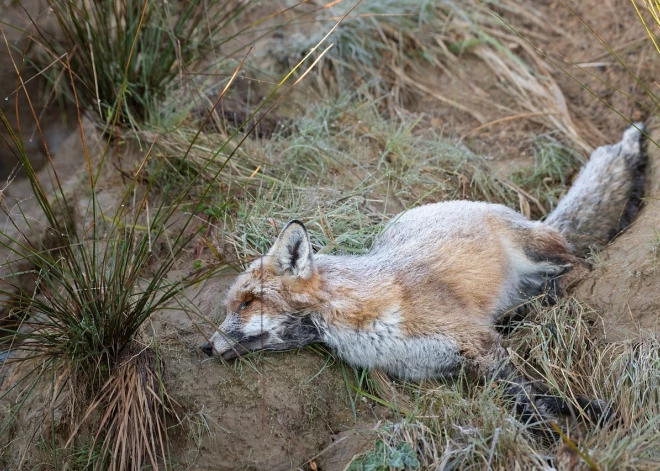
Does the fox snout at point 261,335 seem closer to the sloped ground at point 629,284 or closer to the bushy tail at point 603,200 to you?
the sloped ground at point 629,284

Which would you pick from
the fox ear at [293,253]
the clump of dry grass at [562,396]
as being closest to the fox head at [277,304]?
the fox ear at [293,253]

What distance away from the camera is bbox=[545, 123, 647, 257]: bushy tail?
527 cm

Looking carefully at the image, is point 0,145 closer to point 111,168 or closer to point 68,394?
point 111,168

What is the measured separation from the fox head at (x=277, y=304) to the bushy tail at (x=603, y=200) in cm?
223

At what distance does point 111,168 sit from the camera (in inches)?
243

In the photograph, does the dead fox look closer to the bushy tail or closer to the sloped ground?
the sloped ground

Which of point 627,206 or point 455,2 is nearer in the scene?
point 627,206

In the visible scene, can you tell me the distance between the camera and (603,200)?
5371 millimetres

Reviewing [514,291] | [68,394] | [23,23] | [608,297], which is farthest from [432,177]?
[23,23]

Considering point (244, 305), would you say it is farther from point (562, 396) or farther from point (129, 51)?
point (129, 51)

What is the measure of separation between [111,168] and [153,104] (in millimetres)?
686

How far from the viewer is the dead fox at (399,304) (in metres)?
4.27

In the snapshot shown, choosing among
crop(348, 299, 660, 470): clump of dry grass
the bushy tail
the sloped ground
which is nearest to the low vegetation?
crop(348, 299, 660, 470): clump of dry grass

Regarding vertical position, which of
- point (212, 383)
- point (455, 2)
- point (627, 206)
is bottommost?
point (212, 383)
